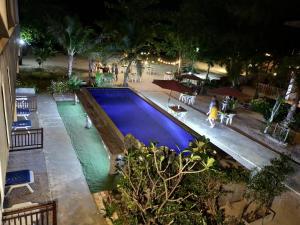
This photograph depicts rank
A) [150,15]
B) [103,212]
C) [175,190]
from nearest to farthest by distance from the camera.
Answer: [175,190]
[103,212]
[150,15]

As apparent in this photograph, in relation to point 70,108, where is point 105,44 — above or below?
above

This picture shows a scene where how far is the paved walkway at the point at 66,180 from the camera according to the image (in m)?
6.91

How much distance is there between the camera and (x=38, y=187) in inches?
310

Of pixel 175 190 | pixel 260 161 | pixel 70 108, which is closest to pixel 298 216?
pixel 260 161

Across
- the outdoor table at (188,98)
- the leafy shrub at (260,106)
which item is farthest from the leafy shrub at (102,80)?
the leafy shrub at (260,106)

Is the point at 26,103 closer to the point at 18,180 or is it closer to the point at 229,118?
the point at 18,180

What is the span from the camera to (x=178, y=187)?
6.05m

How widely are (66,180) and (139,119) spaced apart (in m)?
7.08

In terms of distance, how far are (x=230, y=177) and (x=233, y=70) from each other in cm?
1387

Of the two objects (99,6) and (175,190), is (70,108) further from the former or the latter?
(99,6)

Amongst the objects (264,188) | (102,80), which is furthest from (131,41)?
(264,188)

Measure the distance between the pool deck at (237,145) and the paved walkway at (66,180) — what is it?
649 cm

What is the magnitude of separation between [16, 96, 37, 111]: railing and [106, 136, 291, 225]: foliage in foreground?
29.5 ft

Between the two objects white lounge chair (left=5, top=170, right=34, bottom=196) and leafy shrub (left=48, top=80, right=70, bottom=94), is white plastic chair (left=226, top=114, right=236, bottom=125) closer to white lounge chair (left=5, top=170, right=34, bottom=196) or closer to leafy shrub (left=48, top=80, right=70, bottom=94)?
leafy shrub (left=48, top=80, right=70, bottom=94)
